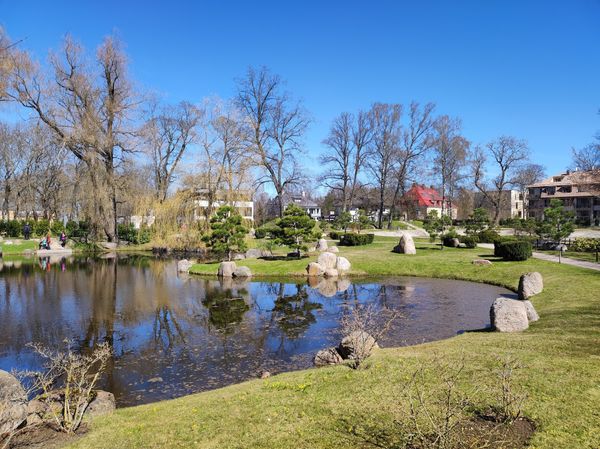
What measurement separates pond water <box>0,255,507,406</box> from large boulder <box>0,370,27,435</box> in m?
2.02

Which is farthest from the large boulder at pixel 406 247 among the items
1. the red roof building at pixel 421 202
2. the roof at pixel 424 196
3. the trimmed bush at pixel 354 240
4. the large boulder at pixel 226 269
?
the roof at pixel 424 196

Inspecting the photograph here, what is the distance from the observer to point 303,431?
5.54 meters

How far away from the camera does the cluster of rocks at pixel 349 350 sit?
26.9 ft

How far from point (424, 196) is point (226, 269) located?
6145cm

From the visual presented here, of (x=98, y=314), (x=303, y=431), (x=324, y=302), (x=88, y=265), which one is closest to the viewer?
(x=303, y=431)

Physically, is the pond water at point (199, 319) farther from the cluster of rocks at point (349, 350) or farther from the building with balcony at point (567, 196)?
the building with balcony at point (567, 196)

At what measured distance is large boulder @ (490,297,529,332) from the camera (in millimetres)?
10656

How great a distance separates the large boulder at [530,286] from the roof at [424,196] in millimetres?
55249

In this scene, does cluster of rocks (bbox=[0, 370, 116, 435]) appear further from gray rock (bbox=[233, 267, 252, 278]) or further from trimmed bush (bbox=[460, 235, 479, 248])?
trimmed bush (bbox=[460, 235, 479, 248])

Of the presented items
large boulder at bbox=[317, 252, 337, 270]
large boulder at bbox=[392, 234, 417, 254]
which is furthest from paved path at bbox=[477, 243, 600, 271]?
large boulder at bbox=[317, 252, 337, 270]

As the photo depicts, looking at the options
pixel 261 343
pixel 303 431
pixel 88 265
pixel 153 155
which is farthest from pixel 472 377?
pixel 153 155

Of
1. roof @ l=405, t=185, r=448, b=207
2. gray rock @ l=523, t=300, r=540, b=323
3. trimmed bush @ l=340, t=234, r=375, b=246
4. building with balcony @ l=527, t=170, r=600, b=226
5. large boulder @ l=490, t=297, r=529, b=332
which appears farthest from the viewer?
roof @ l=405, t=185, r=448, b=207

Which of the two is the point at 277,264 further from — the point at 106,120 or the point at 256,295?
the point at 106,120

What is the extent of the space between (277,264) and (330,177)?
28.9 meters
